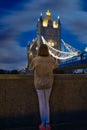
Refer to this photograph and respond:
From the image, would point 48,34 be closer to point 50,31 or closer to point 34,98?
point 50,31

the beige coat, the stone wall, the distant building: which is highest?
the distant building

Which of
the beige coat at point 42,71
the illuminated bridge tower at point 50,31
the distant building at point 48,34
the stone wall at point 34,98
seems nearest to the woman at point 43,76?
the beige coat at point 42,71

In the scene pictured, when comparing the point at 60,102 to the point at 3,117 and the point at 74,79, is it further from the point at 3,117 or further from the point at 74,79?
the point at 3,117

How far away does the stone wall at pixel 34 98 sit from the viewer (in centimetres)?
703

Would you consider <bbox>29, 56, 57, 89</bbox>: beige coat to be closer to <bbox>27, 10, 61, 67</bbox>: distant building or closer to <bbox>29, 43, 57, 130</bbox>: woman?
<bbox>29, 43, 57, 130</bbox>: woman

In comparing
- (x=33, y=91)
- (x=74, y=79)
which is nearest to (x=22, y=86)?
(x=33, y=91)

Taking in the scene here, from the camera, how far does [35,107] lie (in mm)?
7406

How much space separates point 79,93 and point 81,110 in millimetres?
406

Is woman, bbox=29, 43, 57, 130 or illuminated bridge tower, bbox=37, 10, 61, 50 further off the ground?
illuminated bridge tower, bbox=37, 10, 61, 50

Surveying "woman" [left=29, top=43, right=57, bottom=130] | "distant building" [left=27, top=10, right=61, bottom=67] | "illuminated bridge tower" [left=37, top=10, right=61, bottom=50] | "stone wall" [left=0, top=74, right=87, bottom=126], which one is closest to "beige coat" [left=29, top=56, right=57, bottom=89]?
"woman" [left=29, top=43, right=57, bottom=130]

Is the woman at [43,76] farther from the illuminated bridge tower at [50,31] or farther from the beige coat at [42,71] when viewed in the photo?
the illuminated bridge tower at [50,31]

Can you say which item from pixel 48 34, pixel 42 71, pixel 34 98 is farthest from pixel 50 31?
pixel 42 71

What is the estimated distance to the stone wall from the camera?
23.1 feet

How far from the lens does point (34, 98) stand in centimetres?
739
